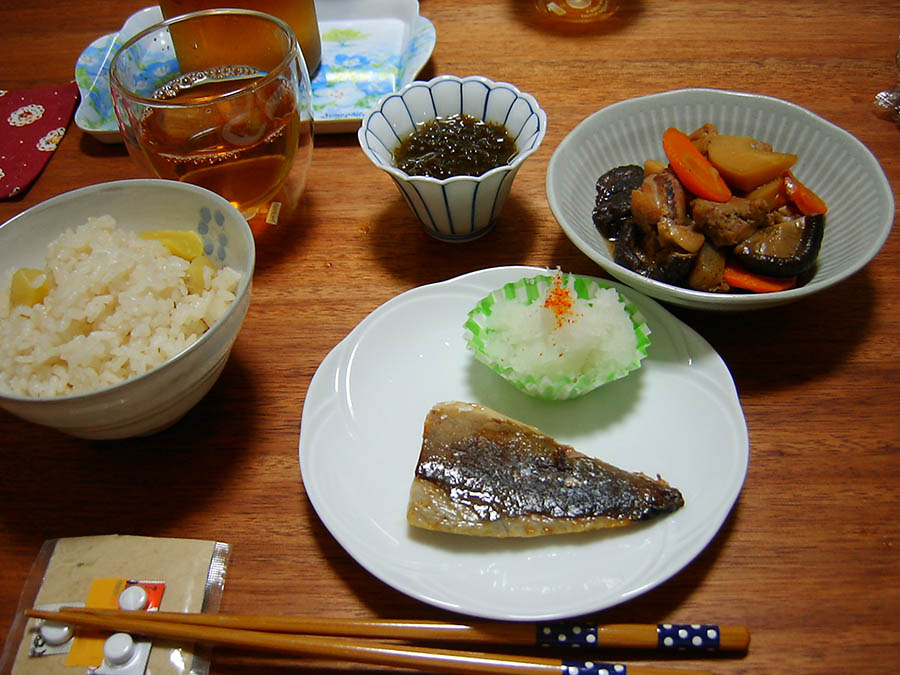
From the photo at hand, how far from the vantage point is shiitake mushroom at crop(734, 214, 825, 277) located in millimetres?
1409

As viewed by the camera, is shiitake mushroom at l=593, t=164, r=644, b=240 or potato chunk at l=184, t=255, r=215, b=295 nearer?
potato chunk at l=184, t=255, r=215, b=295

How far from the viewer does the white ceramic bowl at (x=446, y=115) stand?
5.00 ft

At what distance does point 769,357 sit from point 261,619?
1.16 metres

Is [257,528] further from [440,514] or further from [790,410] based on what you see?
[790,410]

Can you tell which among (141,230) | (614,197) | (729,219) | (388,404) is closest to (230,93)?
(141,230)

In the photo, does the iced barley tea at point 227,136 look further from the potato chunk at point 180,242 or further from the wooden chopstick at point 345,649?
the wooden chopstick at point 345,649

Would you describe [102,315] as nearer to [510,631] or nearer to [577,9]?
[510,631]

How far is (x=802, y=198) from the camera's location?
151 cm

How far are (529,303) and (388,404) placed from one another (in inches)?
14.9

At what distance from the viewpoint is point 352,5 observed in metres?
2.39

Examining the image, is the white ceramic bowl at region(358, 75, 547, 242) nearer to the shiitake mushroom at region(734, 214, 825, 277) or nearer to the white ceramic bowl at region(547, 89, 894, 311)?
the white ceramic bowl at region(547, 89, 894, 311)

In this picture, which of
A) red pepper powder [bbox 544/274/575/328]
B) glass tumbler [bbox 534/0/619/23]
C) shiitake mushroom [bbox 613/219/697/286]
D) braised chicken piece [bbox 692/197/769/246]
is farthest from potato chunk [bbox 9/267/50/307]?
glass tumbler [bbox 534/0/619/23]

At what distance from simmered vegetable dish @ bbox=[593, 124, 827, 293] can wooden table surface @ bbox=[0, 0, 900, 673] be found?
119 mm

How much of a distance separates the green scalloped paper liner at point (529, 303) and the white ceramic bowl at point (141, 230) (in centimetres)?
48
